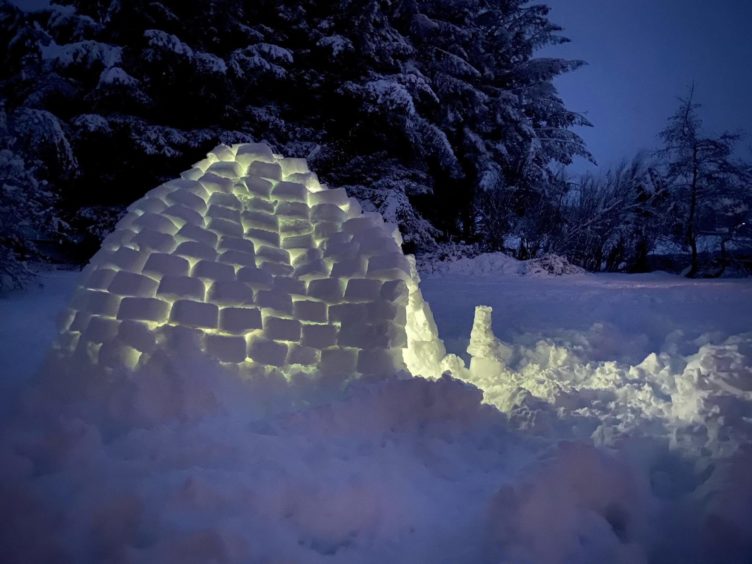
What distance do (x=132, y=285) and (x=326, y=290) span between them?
3.99ft

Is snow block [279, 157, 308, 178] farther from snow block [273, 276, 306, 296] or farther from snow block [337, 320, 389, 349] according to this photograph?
snow block [337, 320, 389, 349]

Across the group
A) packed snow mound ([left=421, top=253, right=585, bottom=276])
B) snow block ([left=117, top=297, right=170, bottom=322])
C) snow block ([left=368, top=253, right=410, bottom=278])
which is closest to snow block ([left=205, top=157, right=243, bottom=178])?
snow block ([left=117, top=297, right=170, bottom=322])

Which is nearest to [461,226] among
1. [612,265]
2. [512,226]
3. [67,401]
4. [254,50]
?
[512,226]

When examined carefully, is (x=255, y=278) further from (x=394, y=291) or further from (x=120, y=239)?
(x=120, y=239)

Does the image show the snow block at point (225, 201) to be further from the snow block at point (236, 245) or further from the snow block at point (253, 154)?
the snow block at point (253, 154)

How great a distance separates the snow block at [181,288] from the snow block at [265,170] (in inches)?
44.0

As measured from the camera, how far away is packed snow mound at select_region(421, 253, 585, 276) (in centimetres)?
919

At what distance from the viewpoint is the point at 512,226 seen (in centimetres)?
1285

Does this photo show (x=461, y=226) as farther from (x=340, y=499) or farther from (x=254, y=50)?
(x=340, y=499)

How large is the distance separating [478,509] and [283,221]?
2.32 meters

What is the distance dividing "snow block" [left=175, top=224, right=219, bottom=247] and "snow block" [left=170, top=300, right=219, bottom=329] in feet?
1.56

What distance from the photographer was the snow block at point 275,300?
2.89 meters

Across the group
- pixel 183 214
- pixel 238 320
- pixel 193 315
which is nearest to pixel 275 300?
pixel 238 320

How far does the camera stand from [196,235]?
10.00ft
